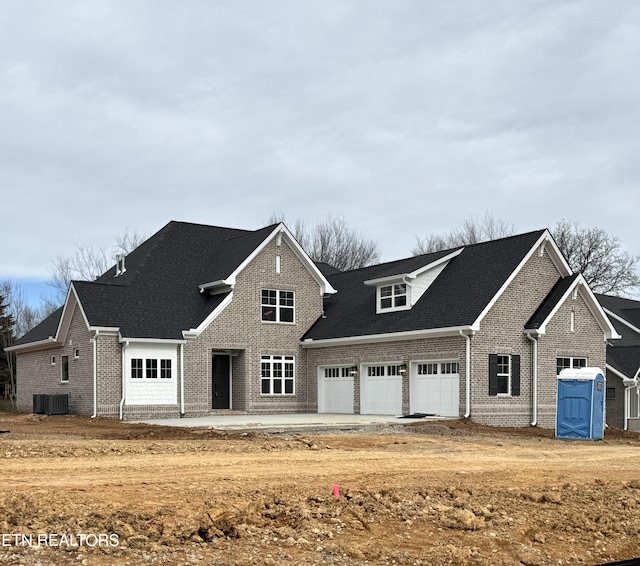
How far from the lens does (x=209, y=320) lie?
3036 centimetres

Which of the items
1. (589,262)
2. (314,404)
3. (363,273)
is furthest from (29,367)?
(589,262)

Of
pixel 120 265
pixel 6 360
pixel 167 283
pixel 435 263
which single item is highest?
pixel 120 265

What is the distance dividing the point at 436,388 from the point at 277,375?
710 centimetres

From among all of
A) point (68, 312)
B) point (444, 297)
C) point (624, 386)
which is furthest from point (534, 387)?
point (68, 312)

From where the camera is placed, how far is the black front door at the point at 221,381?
31.8 metres

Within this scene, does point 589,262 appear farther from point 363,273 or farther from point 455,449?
point 455,449

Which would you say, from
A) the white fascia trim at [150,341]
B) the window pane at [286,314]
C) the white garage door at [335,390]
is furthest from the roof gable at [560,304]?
the white fascia trim at [150,341]

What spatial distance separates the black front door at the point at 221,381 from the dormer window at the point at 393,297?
20.7 feet

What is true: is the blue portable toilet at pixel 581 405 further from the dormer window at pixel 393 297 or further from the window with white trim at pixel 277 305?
the window with white trim at pixel 277 305

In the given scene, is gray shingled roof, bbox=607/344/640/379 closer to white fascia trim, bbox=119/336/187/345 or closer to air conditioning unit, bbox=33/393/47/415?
white fascia trim, bbox=119/336/187/345

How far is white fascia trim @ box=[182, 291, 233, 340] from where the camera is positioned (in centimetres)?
2967

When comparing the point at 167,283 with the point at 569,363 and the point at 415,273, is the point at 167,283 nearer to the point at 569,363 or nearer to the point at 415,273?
the point at 415,273

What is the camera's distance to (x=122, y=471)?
42.0 ft

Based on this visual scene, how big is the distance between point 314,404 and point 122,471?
20.4 meters
